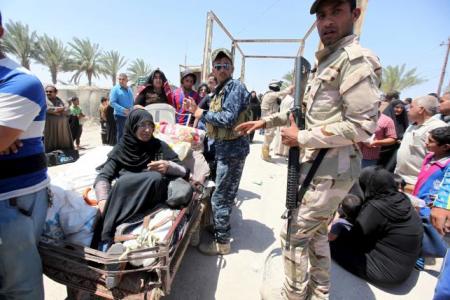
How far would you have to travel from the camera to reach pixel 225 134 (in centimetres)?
237

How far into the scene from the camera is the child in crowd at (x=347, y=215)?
242 cm

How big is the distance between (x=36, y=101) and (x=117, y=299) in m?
1.12

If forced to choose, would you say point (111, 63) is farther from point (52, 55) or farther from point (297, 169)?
point (297, 169)

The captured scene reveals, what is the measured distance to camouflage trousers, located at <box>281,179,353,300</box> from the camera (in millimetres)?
1516

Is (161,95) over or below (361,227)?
over

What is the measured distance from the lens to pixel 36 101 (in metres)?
1.16

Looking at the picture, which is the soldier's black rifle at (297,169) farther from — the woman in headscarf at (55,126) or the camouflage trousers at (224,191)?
the woman in headscarf at (55,126)

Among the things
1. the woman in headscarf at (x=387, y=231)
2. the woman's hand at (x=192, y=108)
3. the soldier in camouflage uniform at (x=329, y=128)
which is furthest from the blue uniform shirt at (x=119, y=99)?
the woman in headscarf at (x=387, y=231)

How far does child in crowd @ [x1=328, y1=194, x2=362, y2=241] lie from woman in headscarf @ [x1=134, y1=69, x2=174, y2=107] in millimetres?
2842

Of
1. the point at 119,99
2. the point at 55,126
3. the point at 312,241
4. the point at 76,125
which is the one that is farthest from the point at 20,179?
the point at 76,125

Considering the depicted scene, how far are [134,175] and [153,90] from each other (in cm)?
215

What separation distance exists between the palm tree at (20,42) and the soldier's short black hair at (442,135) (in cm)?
2707

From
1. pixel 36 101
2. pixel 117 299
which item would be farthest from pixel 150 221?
pixel 36 101

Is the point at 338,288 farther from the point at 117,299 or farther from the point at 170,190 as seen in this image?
the point at 117,299
